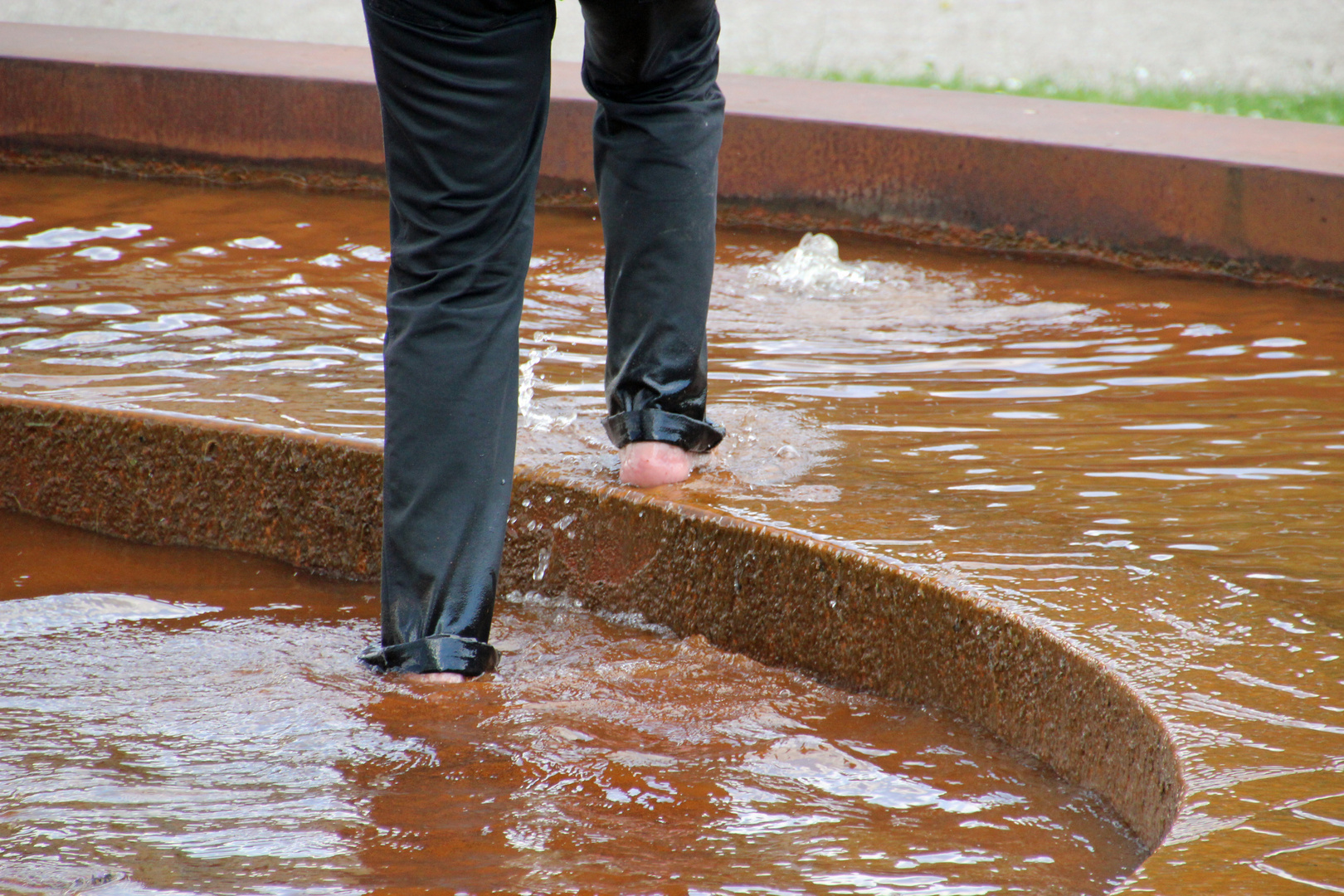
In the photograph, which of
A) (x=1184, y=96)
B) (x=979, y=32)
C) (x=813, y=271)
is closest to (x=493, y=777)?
(x=813, y=271)

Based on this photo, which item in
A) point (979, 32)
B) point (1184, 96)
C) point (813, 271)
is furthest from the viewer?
point (979, 32)

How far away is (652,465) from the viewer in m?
1.94

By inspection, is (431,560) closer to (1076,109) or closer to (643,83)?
(643,83)

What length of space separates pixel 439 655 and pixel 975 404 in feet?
3.73

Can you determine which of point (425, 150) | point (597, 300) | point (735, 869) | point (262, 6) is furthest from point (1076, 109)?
point (262, 6)

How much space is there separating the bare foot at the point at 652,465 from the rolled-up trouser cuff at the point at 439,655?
398mm

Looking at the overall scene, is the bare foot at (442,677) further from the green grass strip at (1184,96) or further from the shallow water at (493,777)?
the green grass strip at (1184,96)

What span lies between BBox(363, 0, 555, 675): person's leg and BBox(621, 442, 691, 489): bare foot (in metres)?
0.33

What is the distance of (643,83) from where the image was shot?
1.85 m

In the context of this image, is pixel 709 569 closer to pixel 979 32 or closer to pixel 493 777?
pixel 493 777

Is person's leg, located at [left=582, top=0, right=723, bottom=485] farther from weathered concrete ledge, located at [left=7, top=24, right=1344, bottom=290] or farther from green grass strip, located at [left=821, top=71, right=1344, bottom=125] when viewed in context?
green grass strip, located at [left=821, top=71, right=1344, bottom=125]

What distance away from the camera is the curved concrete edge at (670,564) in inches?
57.9

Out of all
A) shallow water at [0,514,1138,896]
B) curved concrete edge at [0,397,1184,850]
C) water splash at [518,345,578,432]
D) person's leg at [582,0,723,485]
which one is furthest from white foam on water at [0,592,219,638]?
person's leg at [582,0,723,485]

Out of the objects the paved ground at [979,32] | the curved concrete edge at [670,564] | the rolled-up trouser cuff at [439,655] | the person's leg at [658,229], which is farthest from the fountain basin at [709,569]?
the paved ground at [979,32]
